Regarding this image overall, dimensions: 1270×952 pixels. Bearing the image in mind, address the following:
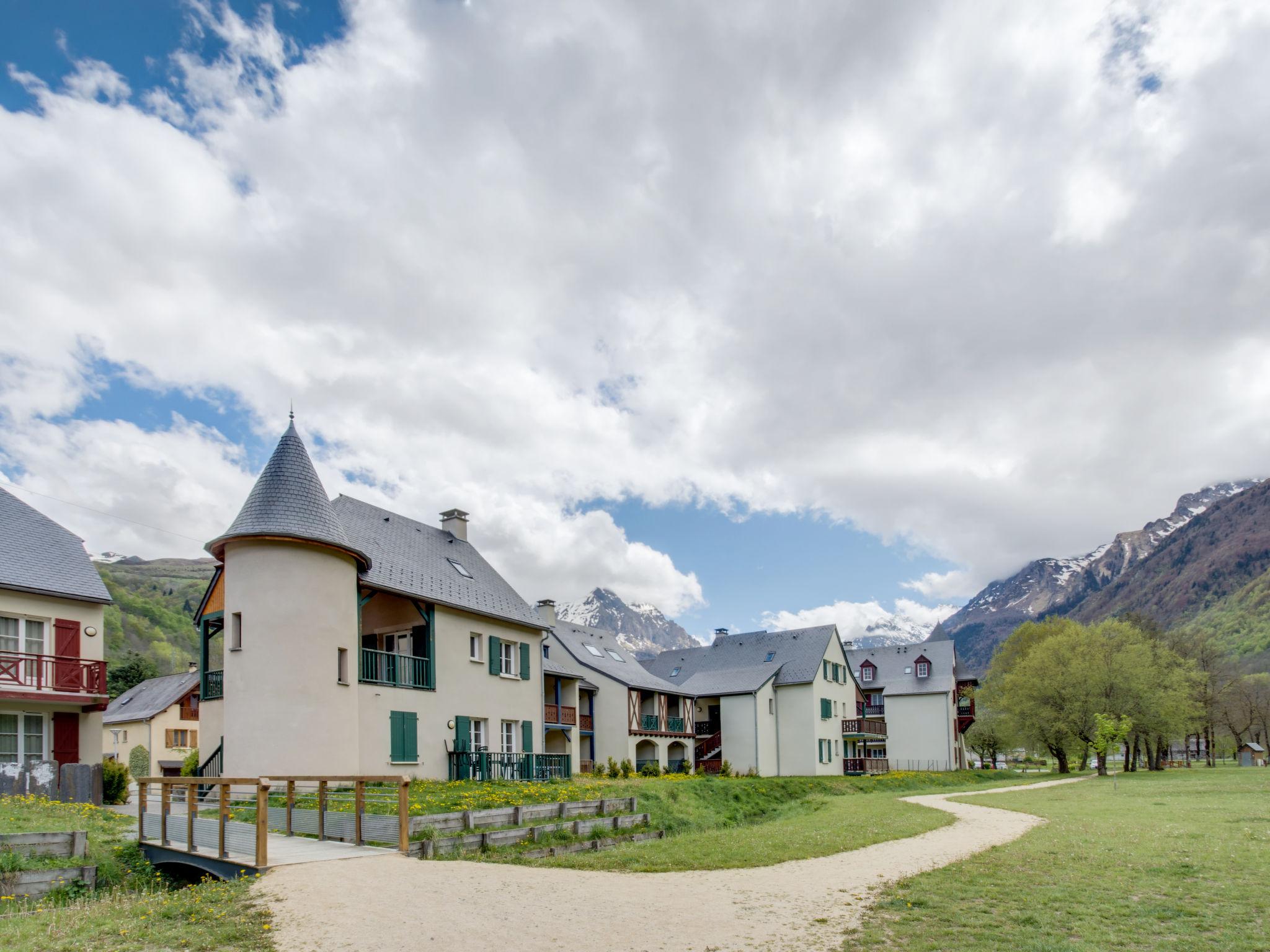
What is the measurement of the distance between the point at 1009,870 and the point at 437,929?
754 cm

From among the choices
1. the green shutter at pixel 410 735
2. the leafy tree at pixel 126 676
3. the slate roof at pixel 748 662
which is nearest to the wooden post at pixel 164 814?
the green shutter at pixel 410 735

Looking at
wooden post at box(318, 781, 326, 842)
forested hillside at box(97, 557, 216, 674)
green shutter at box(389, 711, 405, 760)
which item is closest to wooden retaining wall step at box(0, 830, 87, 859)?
wooden post at box(318, 781, 326, 842)

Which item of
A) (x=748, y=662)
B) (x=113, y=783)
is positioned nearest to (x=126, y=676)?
(x=748, y=662)

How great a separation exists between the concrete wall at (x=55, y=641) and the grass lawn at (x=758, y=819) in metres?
13.9

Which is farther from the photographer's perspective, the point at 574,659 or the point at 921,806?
the point at 574,659

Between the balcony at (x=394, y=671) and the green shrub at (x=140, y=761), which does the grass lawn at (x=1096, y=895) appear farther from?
the green shrub at (x=140, y=761)

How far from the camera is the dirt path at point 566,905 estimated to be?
8398 mm

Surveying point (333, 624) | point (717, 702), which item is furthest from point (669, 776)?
point (333, 624)

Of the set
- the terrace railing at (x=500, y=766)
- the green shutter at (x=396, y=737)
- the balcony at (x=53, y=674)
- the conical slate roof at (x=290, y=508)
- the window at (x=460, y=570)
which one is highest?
the conical slate roof at (x=290, y=508)

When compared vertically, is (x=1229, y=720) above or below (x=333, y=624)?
below

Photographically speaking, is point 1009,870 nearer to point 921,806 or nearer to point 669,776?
point 921,806

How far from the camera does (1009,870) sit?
11.9m

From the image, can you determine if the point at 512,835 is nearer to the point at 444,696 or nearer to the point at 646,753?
the point at 444,696

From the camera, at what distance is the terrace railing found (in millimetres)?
26062
